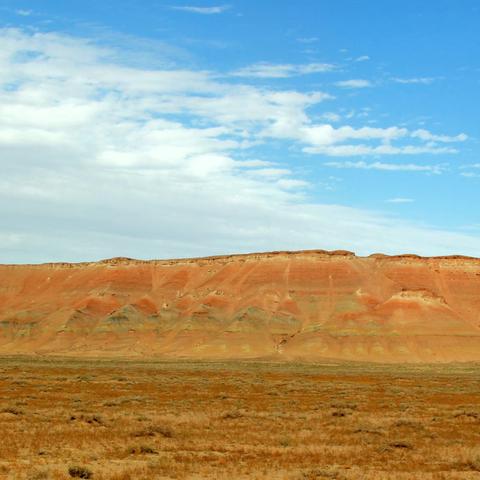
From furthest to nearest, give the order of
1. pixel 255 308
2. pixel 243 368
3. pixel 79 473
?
pixel 255 308, pixel 243 368, pixel 79 473

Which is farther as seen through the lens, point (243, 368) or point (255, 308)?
point (255, 308)

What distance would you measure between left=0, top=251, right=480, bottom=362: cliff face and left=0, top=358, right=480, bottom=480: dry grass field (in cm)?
7558

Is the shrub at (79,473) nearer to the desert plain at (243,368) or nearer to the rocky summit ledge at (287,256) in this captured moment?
the desert plain at (243,368)

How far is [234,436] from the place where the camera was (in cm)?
2275

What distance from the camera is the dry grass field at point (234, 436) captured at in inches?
677

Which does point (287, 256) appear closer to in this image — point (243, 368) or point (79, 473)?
point (243, 368)

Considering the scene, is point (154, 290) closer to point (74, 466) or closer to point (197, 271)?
point (197, 271)

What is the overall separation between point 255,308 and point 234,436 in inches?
4095

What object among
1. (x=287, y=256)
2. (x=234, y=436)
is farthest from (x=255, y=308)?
(x=234, y=436)

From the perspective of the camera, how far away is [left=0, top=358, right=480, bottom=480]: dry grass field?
1720 cm

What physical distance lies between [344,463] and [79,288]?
133m

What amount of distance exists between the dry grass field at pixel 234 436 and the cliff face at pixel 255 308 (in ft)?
248

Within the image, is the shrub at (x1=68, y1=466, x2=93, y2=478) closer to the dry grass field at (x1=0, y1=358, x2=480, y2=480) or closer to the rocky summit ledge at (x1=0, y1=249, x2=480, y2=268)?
Answer: the dry grass field at (x1=0, y1=358, x2=480, y2=480)

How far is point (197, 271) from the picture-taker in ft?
484
